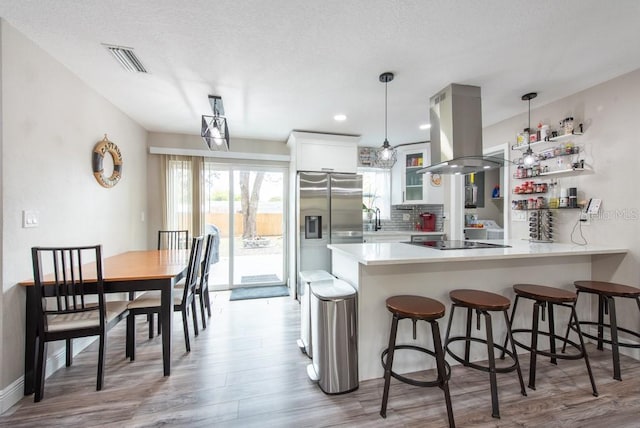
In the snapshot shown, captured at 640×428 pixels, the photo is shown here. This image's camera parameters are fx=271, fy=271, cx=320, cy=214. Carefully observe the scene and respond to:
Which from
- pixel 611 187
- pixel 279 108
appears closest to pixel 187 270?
pixel 279 108

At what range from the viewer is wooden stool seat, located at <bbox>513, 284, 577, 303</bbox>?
74.1 inches

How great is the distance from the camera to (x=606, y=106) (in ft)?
8.31

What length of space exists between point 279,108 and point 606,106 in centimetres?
321

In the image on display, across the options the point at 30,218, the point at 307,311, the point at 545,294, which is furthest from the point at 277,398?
the point at 30,218

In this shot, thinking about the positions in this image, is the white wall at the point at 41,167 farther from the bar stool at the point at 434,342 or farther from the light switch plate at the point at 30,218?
the bar stool at the point at 434,342

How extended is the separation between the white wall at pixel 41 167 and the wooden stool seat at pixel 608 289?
4.18 meters

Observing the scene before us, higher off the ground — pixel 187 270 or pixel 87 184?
pixel 87 184

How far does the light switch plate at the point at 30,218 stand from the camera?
1883mm

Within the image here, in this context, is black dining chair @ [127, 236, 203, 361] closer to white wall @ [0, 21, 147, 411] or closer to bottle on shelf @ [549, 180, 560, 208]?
white wall @ [0, 21, 147, 411]

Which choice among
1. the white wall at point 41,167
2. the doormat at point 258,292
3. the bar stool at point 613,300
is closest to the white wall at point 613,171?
the bar stool at point 613,300

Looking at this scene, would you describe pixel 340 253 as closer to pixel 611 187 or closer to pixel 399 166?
pixel 611 187

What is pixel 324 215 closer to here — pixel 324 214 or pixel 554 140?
pixel 324 214

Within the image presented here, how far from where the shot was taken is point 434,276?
215 cm

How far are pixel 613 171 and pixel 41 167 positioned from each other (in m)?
4.81
